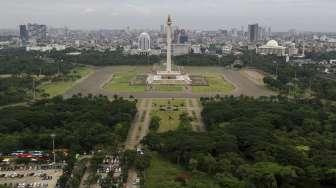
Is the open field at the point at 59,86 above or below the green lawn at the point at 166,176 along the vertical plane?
above

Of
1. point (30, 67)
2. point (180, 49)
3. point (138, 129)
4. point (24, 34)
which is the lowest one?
point (138, 129)

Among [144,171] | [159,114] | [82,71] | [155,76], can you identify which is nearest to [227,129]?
[144,171]

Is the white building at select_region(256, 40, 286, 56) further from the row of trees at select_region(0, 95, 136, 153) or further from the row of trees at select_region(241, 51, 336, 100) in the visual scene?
the row of trees at select_region(0, 95, 136, 153)

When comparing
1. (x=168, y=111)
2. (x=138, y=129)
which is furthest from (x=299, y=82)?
(x=138, y=129)

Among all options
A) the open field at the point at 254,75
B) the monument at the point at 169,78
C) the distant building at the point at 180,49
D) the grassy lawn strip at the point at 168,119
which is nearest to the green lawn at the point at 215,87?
the monument at the point at 169,78

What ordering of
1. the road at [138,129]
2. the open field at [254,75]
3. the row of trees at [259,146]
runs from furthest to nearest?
1. the open field at [254,75]
2. the road at [138,129]
3. the row of trees at [259,146]

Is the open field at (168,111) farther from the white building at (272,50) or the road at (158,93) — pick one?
the white building at (272,50)

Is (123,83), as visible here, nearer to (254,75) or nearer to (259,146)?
(254,75)
